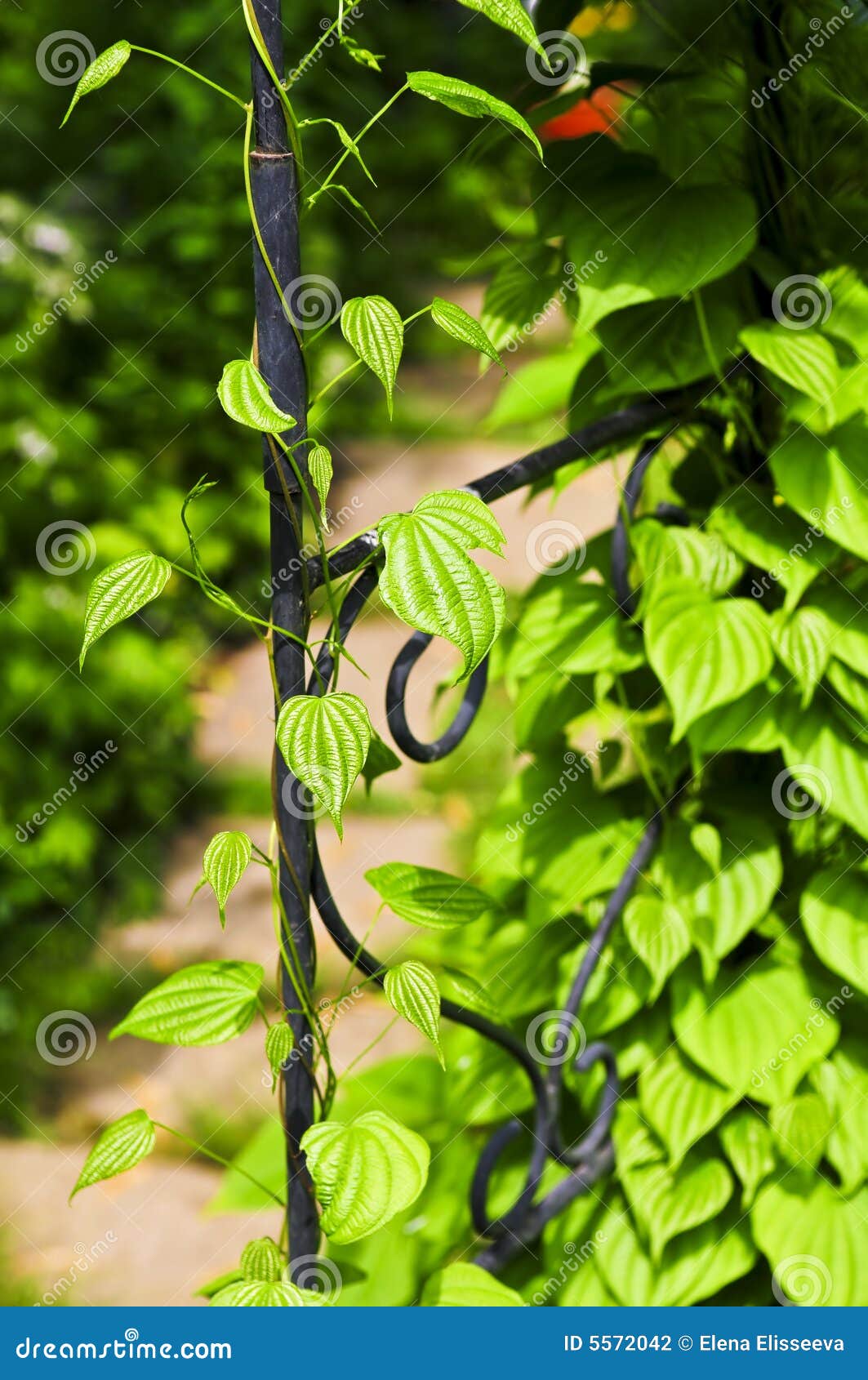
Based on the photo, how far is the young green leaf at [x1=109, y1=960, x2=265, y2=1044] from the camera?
0.88 m

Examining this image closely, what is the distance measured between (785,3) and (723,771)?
75cm

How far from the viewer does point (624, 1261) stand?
1.26 metres

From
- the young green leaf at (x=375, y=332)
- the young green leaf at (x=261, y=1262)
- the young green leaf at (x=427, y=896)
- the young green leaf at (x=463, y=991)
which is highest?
the young green leaf at (x=375, y=332)

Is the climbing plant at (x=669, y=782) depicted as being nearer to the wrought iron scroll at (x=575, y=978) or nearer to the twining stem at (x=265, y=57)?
the wrought iron scroll at (x=575, y=978)

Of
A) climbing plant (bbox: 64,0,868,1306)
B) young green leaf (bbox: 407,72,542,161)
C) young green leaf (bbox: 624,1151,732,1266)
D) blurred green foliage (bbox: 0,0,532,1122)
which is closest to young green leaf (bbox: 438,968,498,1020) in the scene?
climbing plant (bbox: 64,0,868,1306)

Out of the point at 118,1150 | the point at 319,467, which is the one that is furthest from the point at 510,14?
the point at 118,1150

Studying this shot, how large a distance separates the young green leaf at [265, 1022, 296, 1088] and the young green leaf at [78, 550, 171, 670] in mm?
298

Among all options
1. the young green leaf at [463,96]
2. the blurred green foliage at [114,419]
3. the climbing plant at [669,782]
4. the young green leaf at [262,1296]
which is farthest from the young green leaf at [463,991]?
the blurred green foliage at [114,419]

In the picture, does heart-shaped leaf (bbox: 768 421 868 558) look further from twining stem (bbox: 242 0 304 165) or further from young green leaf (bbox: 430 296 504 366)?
twining stem (bbox: 242 0 304 165)

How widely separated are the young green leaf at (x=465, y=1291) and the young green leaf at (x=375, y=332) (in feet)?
2.57

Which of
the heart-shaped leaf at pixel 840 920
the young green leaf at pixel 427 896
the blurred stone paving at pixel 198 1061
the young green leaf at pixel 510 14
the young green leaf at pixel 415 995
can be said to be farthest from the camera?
the blurred stone paving at pixel 198 1061

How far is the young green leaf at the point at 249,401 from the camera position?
2.29ft

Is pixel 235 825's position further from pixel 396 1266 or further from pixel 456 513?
pixel 456 513

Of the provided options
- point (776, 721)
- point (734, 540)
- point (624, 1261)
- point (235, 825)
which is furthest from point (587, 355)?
point (235, 825)
